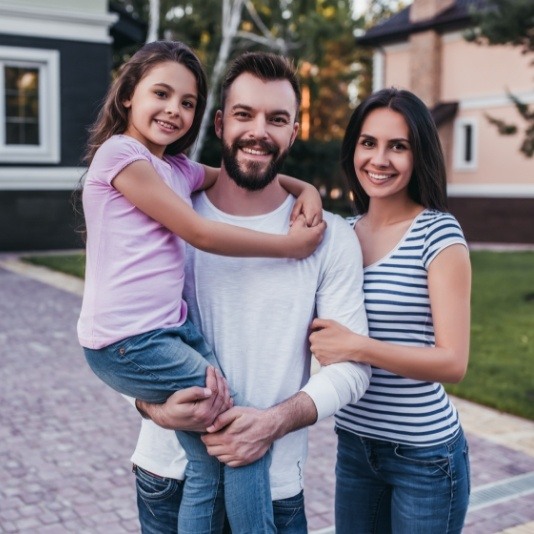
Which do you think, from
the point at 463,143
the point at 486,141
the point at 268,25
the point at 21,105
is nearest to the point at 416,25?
the point at 463,143

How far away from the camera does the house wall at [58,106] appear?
1538 centimetres

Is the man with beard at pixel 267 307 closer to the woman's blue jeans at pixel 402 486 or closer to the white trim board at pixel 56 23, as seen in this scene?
the woman's blue jeans at pixel 402 486

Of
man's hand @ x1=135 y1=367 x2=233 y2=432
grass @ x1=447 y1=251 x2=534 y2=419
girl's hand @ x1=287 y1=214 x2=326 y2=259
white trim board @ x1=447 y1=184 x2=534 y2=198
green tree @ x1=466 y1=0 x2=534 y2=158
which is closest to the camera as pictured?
man's hand @ x1=135 y1=367 x2=233 y2=432

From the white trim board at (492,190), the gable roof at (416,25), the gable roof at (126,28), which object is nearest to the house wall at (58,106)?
the gable roof at (126,28)

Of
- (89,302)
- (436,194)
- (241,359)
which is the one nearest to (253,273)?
(241,359)

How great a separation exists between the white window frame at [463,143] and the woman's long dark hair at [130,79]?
21181mm

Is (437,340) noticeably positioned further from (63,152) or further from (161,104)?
(63,152)

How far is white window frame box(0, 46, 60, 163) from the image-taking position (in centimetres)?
1539

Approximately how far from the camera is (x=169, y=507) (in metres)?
2.35

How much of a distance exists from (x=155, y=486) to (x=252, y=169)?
3.15 feet

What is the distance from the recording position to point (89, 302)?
2.23 meters

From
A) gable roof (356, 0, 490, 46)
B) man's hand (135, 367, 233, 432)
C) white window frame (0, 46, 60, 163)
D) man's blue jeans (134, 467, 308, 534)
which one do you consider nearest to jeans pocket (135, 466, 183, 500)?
man's blue jeans (134, 467, 308, 534)

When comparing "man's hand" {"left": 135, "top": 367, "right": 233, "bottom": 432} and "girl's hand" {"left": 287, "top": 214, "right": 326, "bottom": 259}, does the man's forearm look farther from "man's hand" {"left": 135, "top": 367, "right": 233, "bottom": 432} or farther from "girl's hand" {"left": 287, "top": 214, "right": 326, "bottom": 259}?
"girl's hand" {"left": 287, "top": 214, "right": 326, "bottom": 259}

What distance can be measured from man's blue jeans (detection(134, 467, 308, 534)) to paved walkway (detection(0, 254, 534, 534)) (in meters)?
1.99
